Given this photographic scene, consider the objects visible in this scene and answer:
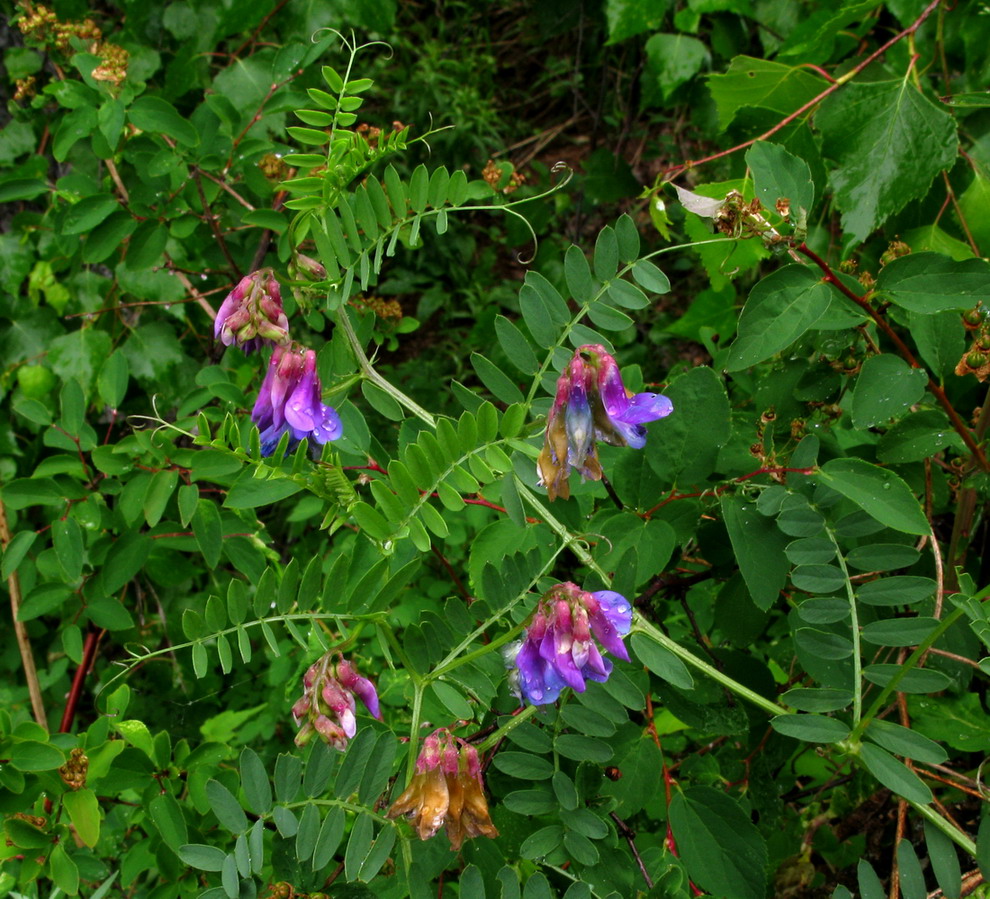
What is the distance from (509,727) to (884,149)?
1.00 metres

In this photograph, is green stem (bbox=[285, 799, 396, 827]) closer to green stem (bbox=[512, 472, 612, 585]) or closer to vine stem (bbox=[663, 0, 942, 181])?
green stem (bbox=[512, 472, 612, 585])

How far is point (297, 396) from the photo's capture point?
967 millimetres

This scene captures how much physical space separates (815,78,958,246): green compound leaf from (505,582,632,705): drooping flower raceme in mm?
749

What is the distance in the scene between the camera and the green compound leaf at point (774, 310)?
0.93 meters

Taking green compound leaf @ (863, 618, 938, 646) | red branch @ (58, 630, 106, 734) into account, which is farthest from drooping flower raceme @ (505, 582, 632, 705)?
red branch @ (58, 630, 106, 734)

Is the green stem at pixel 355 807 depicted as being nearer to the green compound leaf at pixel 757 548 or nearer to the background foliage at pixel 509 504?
the background foliage at pixel 509 504

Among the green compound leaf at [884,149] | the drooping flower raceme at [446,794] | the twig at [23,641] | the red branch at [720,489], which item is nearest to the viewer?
the drooping flower raceme at [446,794]

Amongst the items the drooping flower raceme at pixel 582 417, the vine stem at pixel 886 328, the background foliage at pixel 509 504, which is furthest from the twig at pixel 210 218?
the vine stem at pixel 886 328

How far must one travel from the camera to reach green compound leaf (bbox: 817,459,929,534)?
926 mm

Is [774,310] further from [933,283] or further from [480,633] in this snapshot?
[480,633]

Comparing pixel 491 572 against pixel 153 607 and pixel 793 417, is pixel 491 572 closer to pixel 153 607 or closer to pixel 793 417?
pixel 793 417

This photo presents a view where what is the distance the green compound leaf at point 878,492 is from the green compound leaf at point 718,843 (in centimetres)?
36

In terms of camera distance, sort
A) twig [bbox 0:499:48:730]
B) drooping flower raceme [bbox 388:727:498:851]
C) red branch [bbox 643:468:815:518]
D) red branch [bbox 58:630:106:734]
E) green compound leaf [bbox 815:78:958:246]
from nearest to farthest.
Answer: drooping flower raceme [bbox 388:727:498:851] < red branch [bbox 643:468:815:518] < green compound leaf [bbox 815:78:958:246] < red branch [bbox 58:630:106:734] < twig [bbox 0:499:48:730]

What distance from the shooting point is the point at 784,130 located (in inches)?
54.1
